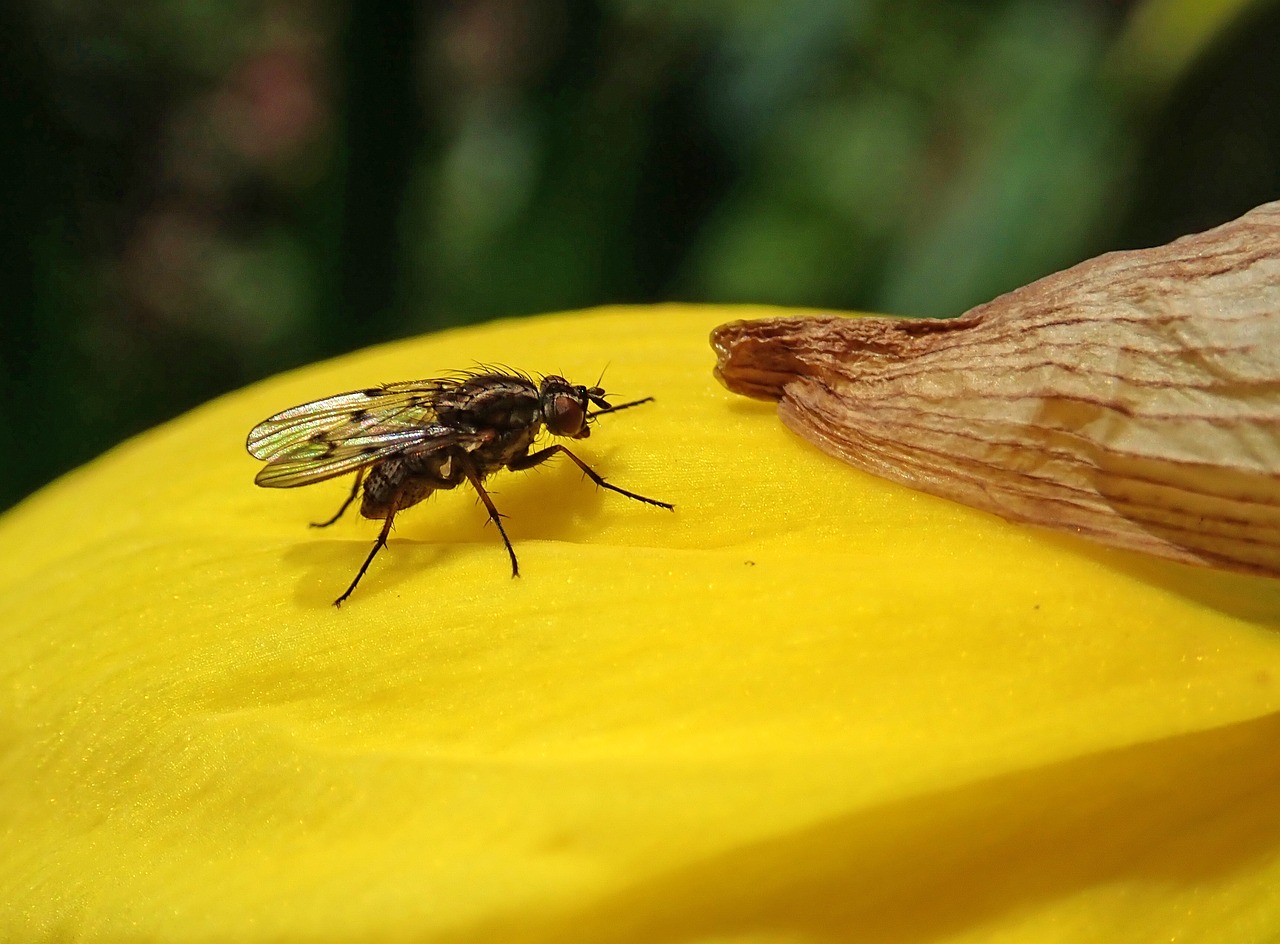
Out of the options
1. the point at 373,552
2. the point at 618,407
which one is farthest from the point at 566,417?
the point at 373,552

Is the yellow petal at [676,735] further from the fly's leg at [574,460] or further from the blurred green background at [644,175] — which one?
the blurred green background at [644,175]

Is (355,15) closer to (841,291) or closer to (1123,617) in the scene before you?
(841,291)

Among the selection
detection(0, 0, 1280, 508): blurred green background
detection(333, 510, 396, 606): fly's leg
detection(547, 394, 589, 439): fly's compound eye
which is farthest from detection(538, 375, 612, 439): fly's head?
detection(0, 0, 1280, 508): blurred green background

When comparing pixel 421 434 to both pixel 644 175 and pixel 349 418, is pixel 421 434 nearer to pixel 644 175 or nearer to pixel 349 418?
pixel 349 418

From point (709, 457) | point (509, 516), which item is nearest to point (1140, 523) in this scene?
point (709, 457)

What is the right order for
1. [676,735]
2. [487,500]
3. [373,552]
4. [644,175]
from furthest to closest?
1. [644,175]
2. [487,500]
3. [373,552]
4. [676,735]

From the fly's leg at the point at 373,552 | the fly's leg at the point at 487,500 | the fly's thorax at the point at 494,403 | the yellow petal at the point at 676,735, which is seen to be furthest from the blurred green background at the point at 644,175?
the yellow petal at the point at 676,735

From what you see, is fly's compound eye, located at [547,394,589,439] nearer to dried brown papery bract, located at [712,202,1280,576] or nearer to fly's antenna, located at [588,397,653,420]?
fly's antenna, located at [588,397,653,420]
